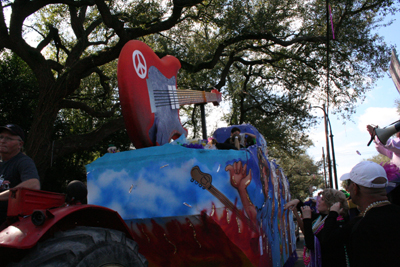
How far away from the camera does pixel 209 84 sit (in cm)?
1858

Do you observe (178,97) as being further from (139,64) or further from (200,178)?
(200,178)

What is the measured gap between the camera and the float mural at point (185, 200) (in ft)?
12.9

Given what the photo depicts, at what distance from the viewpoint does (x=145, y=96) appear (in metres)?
4.91

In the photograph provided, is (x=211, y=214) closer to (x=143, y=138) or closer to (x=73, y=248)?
(x=143, y=138)

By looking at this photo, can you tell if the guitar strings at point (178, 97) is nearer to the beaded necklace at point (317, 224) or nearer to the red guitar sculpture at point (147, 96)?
the red guitar sculpture at point (147, 96)

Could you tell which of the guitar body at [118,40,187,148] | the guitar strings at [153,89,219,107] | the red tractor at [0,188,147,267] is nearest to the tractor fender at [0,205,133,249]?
the red tractor at [0,188,147,267]

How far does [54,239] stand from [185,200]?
1.95 meters

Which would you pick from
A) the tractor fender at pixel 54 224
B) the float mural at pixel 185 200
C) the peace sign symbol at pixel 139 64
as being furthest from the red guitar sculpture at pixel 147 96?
the tractor fender at pixel 54 224

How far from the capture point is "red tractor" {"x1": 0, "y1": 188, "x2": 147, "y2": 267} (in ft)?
6.47

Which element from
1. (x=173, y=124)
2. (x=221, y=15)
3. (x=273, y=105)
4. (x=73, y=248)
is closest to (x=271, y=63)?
(x=273, y=105)

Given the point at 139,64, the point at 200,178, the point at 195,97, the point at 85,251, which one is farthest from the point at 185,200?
the point at 195,97

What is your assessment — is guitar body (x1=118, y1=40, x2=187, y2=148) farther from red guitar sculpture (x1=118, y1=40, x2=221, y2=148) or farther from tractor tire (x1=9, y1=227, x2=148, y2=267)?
tractor tire (x1=9, y1=227, x2=148, y2=267)

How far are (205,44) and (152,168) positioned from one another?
40.4 feet

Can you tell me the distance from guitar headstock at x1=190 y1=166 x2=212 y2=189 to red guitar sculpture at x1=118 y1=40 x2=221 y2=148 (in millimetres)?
1228
